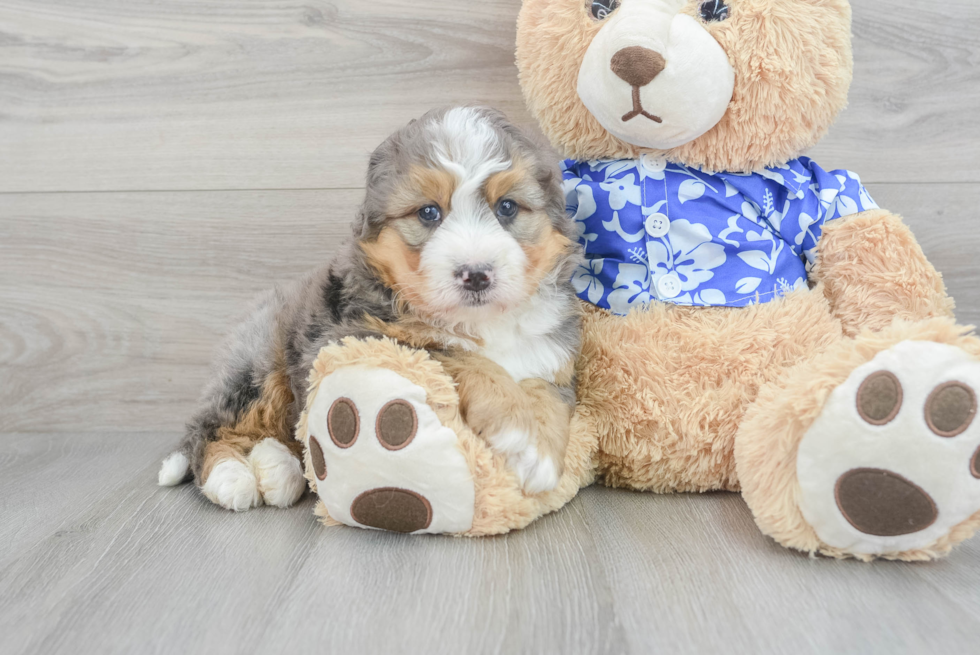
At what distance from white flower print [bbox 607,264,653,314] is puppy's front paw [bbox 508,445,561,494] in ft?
1.40

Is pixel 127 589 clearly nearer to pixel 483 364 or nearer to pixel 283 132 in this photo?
pixel 483 364

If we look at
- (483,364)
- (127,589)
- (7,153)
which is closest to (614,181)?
(483,364)

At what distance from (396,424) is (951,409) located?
35.0 inches

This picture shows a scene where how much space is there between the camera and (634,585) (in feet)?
3.88

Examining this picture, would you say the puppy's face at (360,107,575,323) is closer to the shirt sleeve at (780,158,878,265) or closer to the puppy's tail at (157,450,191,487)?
the shirt sleeve at (780,158,878,265)

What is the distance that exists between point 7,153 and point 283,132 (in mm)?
845

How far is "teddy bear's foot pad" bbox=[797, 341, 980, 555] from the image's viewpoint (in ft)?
3.68

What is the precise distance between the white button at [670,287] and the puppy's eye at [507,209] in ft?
1.24

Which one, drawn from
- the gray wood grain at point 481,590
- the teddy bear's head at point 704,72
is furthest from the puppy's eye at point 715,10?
the gray wood grain at point 481,590

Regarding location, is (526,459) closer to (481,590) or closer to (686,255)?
(481,590)

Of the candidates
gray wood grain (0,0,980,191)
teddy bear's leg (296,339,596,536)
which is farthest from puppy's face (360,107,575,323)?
gray wood grain (0,0,980,191)

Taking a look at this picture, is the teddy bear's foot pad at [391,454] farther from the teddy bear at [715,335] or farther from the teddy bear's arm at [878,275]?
the teddy bear's arm at [878,275]

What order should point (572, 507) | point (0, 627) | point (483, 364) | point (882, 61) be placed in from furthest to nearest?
point (882, 61), point (572, 507), point (483, 364), point (0, 627)

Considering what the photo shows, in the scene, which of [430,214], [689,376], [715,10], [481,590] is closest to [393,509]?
[481,590]
